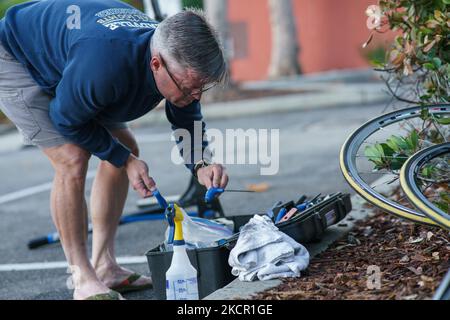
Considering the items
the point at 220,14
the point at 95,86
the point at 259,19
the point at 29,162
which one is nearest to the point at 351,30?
the point at 259,19

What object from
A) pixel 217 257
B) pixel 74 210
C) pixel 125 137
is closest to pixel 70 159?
pixel 74 210

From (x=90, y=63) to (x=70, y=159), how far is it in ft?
2.21

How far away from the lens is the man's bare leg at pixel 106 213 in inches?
171

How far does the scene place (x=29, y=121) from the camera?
13.1 ft

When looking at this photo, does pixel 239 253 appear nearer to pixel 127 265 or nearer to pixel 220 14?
pixel 127 265

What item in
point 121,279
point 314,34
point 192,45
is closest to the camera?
point 192,45

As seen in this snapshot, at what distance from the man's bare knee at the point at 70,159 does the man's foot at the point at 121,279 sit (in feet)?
2.10

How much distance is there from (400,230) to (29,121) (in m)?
1.85

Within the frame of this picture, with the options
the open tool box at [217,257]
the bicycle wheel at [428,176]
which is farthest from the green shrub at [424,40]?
the open tool box at [217,257]

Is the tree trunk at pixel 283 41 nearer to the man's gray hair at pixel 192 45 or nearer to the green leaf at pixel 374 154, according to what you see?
the green leaf at pixel 374 154

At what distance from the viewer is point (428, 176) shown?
341cm

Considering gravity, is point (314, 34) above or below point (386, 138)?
below

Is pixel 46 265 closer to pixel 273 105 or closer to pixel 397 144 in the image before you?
pixel 397 144

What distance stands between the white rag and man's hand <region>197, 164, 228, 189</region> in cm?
34
